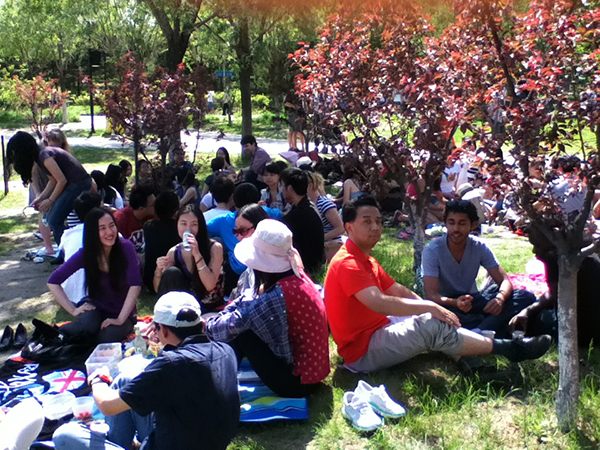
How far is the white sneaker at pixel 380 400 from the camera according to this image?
413 cm

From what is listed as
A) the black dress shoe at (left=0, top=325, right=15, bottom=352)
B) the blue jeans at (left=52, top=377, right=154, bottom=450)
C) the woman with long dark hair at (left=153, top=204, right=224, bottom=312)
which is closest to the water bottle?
the woman with long dark hair at (left=153, top=204, right=224, bottom=312)

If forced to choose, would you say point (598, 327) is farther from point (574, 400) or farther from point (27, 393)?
point (27, 393)

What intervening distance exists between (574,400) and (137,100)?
7.33m

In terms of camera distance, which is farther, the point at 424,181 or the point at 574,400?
the point at 424,181

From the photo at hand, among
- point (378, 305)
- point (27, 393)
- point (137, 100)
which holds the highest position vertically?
point (137, 100)

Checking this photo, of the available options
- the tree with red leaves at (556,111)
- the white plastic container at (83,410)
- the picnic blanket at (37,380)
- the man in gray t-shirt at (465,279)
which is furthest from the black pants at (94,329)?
the tree with red leaves at (556,111)

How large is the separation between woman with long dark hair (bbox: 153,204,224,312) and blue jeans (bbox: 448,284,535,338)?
1.89 metres

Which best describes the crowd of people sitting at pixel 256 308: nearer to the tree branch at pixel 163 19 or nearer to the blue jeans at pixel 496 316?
the blue jeans at pixel 496 316

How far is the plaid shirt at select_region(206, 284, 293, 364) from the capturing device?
422 cm

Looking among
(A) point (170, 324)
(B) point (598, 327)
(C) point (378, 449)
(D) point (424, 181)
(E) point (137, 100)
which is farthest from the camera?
(E) point (137, 100)

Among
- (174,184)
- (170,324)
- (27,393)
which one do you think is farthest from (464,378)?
(174,184)

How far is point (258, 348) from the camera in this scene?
4.32 m

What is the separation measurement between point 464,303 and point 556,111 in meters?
1.97

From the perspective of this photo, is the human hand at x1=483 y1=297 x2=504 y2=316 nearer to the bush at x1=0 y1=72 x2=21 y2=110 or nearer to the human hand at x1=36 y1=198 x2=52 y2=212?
the human hand at x1=36 y1=198 x2=52 y2=212
